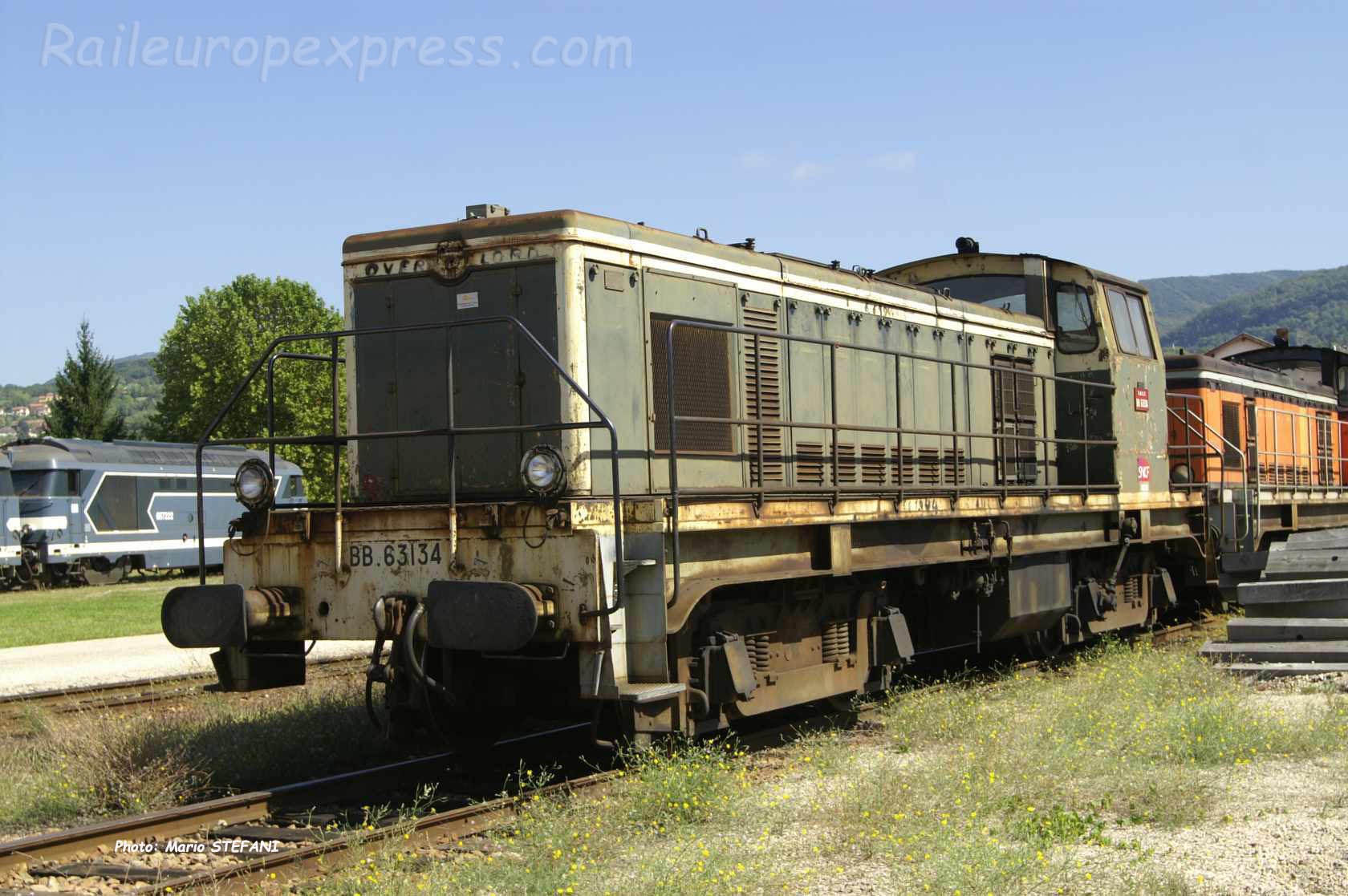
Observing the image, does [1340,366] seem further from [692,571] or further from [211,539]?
[211,539]

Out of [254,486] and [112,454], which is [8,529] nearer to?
[112,454]

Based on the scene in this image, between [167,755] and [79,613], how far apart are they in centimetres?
1702

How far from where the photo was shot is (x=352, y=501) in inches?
330

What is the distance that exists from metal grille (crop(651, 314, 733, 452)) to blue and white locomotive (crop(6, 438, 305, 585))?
22.3 meters

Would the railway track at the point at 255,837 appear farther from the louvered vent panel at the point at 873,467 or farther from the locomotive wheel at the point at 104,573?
the locomotive wheel at the point at 104,573

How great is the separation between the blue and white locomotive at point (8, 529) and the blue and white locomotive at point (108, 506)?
0.05 m

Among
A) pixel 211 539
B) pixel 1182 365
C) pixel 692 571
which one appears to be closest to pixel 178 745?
pixel 692 571

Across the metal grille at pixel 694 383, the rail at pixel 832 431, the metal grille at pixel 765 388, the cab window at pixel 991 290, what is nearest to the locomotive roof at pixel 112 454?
the cab window at pixel 991 290

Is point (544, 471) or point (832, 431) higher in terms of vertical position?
point (832, 431)

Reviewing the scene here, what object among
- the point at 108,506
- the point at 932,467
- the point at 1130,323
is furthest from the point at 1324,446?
the point at 108,506

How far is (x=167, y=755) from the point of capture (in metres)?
8.06

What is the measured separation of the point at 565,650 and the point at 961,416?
5350 millimetres

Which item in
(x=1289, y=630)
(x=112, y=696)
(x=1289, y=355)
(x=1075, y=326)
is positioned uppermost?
(x=1289, y=355)

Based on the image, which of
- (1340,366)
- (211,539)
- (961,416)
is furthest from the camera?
(211,539)
